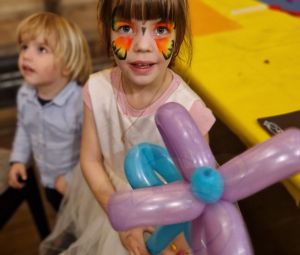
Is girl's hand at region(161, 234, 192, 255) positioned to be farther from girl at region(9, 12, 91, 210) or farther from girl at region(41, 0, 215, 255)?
girl at region(9, 12, 91, 210)

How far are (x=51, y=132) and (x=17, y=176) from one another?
0.52 feet

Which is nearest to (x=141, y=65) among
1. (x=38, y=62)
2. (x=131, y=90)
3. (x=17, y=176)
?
(x=131, y=90)

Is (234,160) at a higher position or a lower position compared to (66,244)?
higher

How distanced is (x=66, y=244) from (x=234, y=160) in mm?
777

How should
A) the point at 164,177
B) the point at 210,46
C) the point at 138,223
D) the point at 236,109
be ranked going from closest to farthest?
the point at 138,223 < the point at 164,177 < the point at 236,109 < the point at 210,46

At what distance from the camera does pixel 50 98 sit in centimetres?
132

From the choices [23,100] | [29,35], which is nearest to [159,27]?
[29,35]

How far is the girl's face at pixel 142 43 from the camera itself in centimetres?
78

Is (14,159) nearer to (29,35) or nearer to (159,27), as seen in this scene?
(29,35)

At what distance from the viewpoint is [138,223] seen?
0.57 metres

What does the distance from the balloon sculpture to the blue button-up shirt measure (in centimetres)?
74

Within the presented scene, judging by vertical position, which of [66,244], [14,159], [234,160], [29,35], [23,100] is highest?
[234,160]

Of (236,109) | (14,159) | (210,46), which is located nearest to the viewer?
(236,109)

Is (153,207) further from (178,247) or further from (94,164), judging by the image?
(94,164)
